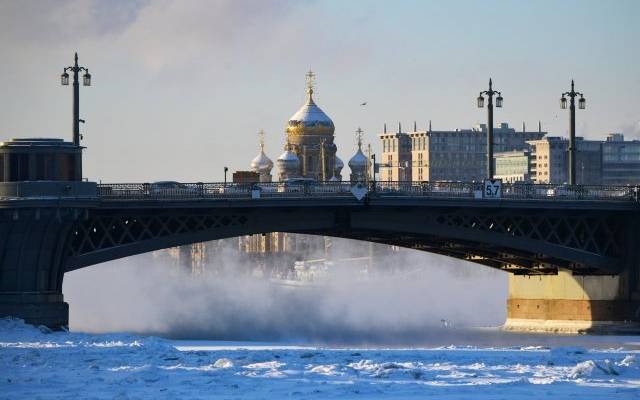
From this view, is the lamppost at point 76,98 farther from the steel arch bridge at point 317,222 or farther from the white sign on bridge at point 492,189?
the white sign on bridge at point 492,189

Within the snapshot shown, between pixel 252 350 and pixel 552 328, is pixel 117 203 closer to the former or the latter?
pixel 252 350

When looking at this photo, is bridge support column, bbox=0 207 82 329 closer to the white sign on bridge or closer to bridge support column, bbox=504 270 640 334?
the white sign on bridge

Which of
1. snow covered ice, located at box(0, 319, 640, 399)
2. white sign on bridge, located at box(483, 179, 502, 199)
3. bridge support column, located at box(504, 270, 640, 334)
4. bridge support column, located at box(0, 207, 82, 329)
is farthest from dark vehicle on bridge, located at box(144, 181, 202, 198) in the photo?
bridge support column, located at box(504, 270, 640, 334)

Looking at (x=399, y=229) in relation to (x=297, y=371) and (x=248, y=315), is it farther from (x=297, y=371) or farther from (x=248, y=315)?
(x=248, y=315)

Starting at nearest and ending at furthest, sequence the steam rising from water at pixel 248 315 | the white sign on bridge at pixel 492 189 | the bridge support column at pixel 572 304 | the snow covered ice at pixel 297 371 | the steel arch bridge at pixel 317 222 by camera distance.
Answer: the snow covered ice at pixel 297 371 < the steel arch bridge at pixel 317 222 < the white sign on bridge at pixel 492 189 < the bridge support column at pixel 572 304 < the steam rising from water at pixel 248 315

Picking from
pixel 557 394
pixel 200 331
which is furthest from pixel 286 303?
pixel 557 394

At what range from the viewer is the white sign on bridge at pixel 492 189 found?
378ft

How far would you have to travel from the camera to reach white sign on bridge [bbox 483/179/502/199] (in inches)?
4537

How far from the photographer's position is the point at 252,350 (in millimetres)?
95000

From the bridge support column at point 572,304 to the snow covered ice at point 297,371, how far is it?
87.3ft

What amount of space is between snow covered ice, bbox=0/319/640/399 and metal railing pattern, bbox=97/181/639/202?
501 inches

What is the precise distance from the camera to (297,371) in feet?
270

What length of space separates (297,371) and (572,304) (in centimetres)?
4945

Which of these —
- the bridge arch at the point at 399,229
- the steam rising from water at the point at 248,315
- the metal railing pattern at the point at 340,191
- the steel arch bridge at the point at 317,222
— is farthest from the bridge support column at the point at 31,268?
the steam rising from water at the point at 248,315
